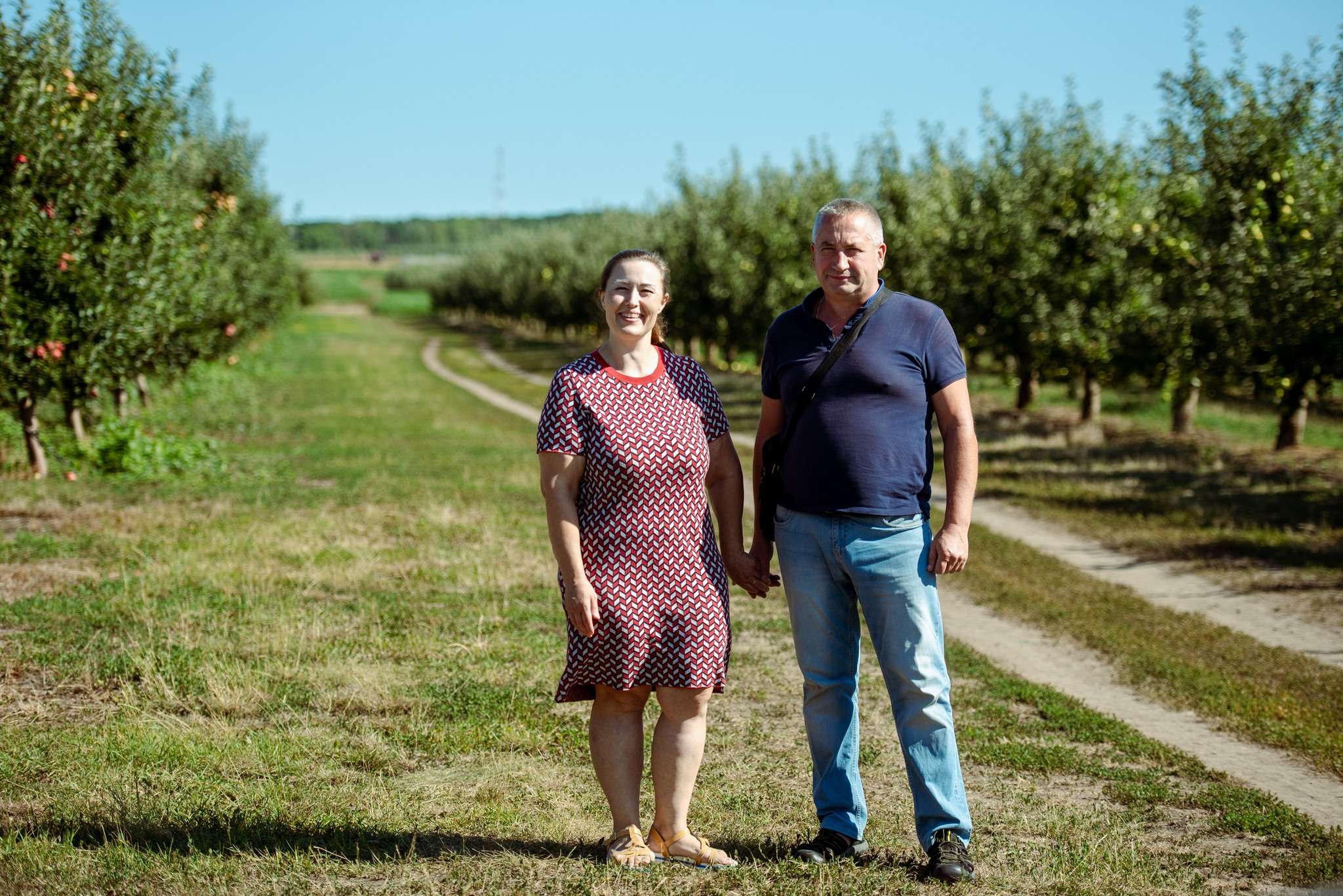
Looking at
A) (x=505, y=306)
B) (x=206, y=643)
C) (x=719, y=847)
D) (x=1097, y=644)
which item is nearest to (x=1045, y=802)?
A: (x=719, y=847)

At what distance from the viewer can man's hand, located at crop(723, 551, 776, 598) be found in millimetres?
4398

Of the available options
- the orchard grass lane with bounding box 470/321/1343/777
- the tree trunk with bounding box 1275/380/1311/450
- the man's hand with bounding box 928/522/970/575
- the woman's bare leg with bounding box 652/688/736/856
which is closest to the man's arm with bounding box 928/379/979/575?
the man's hand with bounding box 928/522/970/575

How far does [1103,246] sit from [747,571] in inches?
777

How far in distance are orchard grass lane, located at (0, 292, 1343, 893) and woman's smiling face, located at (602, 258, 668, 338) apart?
2.02m

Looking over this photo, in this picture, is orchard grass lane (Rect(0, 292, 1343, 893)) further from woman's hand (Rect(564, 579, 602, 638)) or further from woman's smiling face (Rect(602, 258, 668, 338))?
woman's smiling face (Rect(602, 258, 668, 338))

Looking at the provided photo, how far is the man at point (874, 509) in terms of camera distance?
4.18m

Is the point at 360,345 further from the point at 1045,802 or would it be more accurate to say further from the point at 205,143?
the point at 1045,802

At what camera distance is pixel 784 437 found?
4.38m

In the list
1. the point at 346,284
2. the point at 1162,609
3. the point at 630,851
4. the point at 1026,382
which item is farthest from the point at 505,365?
the point at 346,284

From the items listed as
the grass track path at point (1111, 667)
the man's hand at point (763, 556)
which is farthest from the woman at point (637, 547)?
the grass track path at point (1111, 667)

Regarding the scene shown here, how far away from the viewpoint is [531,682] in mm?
6895

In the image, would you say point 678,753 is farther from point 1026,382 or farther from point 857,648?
point 1026,382

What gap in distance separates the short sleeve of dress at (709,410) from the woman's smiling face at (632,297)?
28 centimetres

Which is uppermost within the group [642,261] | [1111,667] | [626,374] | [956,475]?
[642,261]
